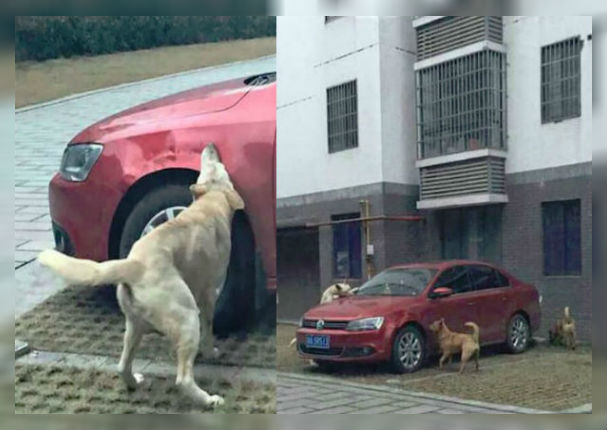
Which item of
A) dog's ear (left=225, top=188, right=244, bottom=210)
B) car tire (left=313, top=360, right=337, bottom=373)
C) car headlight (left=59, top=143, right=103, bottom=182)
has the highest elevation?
car headlight (left=59, top=143, right=103, bottom=182)

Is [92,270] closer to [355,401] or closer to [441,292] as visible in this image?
[355,401]

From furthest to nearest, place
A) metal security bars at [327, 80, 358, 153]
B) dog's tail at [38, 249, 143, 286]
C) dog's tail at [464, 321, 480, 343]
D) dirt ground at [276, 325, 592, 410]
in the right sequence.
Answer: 1. metal security bars at [327, 80, 358, 153]
2. dog's tail at [464, 321, 480, 343]
3. dirt ground at [276, 325, 592, 410]
4. dog's tail at [38, 249, 143, 286]

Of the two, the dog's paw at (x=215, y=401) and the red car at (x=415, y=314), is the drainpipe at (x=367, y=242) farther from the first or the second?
the dog's paw at (x=215, y=401)

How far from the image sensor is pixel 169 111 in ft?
16.5

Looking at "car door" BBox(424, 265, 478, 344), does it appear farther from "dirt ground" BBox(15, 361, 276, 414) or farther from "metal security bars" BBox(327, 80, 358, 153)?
"dirt ground" BBox(15, 361, 276, 414)

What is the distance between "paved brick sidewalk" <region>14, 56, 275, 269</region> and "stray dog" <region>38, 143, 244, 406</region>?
0.65 feet

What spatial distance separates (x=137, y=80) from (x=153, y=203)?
2.73 feet

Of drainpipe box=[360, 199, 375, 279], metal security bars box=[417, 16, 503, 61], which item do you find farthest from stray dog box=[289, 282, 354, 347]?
metal security bars box=[417, 16, 503, 61]

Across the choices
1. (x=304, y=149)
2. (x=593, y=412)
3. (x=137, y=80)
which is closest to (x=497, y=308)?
(x=593, y=412)

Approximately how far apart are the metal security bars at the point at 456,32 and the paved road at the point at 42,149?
96 cm

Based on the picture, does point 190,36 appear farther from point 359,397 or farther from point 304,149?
point 359,397

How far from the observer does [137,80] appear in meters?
5.14

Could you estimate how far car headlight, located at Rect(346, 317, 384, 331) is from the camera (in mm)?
4762

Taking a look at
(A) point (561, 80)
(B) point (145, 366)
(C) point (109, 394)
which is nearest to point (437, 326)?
(A) point (561, 80)
